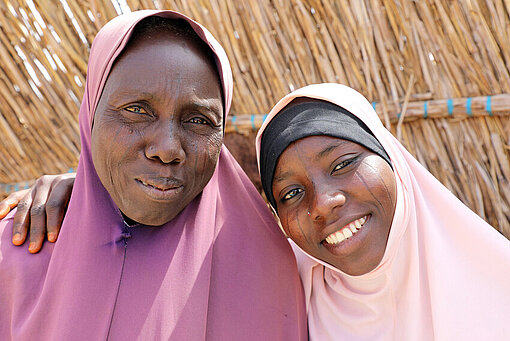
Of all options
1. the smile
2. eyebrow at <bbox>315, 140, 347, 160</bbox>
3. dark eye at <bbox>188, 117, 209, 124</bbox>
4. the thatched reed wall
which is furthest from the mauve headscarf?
the thatched reed wall

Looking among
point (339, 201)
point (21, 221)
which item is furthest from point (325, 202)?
point (21, 221)

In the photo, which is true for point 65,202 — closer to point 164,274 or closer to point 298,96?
point 164,274

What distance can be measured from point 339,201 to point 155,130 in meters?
0.68

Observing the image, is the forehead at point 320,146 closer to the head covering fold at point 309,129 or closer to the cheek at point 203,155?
the head covering fold at point 309,129

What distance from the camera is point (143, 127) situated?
181 cm

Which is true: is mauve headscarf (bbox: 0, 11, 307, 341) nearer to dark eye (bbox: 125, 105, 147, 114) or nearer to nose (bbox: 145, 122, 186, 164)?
dark eye (bbox: 125, 105, 147, 114)

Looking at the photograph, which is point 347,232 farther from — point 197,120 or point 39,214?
point 39,214

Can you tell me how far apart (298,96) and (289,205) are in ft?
1.51

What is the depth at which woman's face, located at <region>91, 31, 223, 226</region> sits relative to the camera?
179 cm

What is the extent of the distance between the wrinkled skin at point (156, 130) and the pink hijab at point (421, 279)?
489mm

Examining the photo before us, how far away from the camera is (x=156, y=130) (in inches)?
70.9

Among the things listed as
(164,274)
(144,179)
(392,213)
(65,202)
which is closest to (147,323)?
(164,274)

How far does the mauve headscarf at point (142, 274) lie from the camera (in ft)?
5.82

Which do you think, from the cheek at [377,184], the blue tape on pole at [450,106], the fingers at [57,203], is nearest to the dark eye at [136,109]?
the fingers at [57,203]
